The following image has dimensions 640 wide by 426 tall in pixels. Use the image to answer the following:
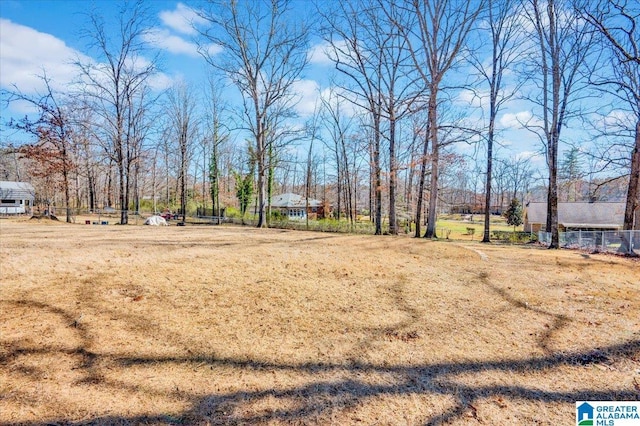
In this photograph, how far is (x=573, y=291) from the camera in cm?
523

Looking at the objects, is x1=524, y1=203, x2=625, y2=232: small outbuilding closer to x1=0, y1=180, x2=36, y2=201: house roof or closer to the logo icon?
the logo icon

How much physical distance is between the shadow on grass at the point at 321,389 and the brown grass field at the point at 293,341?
0.05 feet

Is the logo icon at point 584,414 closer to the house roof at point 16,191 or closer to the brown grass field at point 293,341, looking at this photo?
the brown grass field at point 293,341

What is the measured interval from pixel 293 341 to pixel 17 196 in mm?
Answer: 51815

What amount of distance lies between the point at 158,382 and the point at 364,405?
71.5 inches

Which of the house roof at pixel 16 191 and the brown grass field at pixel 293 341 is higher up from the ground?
the house roof at pixel 16 191

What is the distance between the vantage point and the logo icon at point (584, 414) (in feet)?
8.36

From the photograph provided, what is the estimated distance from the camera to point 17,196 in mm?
38531

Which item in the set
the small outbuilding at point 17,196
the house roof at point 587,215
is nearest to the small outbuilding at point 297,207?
the house roof at point 587,215

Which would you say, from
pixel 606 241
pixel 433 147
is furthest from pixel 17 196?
pixel 606 241

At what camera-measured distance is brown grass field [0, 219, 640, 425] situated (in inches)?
98.6

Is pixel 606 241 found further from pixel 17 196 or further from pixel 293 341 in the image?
pixel 17 196

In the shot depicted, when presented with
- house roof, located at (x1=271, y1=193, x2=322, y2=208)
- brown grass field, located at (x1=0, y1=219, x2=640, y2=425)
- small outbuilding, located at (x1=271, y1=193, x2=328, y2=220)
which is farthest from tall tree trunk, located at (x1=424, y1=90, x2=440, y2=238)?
house roof, located at (x1=271, y1=193, x2=322, y2=208)

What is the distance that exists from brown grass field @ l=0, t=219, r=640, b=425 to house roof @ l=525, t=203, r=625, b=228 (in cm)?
2948
